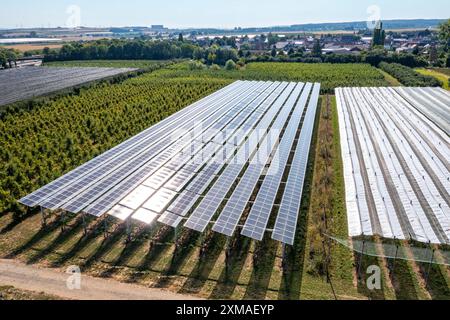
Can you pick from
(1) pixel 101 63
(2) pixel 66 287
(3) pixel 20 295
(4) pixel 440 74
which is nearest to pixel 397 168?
(2) pixel 66 287

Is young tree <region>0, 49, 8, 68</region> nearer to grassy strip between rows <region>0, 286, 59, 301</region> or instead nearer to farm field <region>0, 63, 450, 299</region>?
farm field <region>0, 63, 450, 299</region>

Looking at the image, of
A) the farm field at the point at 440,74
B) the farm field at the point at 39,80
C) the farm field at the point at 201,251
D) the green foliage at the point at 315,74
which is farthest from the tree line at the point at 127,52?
the farm field at the point at 201,251

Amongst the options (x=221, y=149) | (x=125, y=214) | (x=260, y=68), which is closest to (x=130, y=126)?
(x=221, y=149)

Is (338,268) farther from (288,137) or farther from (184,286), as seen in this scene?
(288,137)

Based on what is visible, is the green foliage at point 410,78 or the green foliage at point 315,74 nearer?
the green foliage at point 410,78

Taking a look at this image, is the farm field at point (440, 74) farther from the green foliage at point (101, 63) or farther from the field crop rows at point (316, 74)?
the green foliage at point (101, 63)

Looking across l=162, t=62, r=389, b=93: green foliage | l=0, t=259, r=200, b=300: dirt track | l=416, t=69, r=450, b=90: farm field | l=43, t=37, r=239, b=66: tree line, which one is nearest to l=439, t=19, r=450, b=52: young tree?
l=416, t=69, r=450, b=90: farm field
